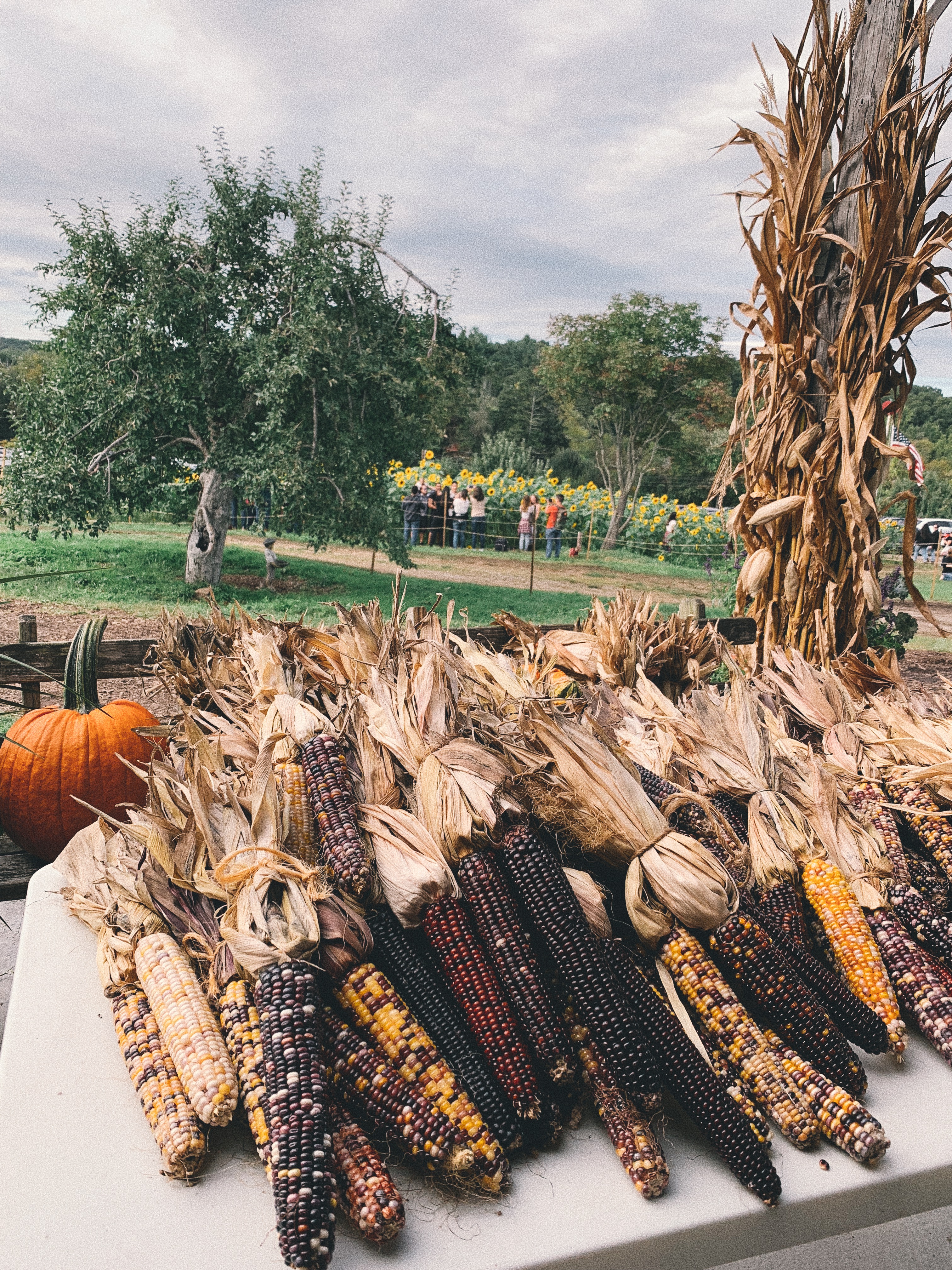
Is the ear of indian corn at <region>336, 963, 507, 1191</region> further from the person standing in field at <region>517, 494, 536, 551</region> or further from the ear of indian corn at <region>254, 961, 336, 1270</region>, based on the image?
the person standing in field at <region>517, 494, 536, 551</region>

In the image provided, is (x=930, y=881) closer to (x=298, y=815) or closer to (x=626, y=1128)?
(x=626, y=1128)

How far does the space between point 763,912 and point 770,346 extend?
291cm

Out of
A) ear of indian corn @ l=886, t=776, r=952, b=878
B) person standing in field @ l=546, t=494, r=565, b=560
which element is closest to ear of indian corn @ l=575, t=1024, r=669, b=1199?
ear of indian corn @ l=886, t=776, r=952, b=878

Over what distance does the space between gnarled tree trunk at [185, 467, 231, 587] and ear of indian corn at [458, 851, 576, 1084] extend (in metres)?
12.2

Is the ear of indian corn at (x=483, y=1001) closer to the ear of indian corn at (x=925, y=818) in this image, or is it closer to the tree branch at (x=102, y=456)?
the ear of indian corn at (x=925, y=818)

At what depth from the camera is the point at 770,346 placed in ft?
12.1

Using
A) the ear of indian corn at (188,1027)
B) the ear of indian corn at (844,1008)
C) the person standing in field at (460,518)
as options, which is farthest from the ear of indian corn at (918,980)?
the person standing in field at (460,518)

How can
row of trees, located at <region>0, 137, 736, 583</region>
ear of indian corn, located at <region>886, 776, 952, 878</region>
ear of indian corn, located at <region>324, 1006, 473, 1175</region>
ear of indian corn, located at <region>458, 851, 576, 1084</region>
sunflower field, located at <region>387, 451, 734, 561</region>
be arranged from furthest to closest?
1. sunflower field, located at <region>387, 451, 734, 561</region>
2. row of trees, located at <region>0, 137, 736, 583</region>
3. ear of indian corn, located at <region>886, 776, 952, 878</region>
4. ear of indian corn, located at <region>458, 851, 576, 1084</region>
5. ear of indian corn, located at <region>324, 1006, 473, 1175</region>

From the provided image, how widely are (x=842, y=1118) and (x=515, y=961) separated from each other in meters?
0.59

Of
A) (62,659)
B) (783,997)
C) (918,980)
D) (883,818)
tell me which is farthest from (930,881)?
(62,659)

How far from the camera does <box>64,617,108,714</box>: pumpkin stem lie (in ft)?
9.31

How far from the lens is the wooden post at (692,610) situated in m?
4.12

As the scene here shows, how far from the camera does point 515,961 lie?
54.1 inches

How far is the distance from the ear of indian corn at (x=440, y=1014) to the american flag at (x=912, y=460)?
10.2 ft
